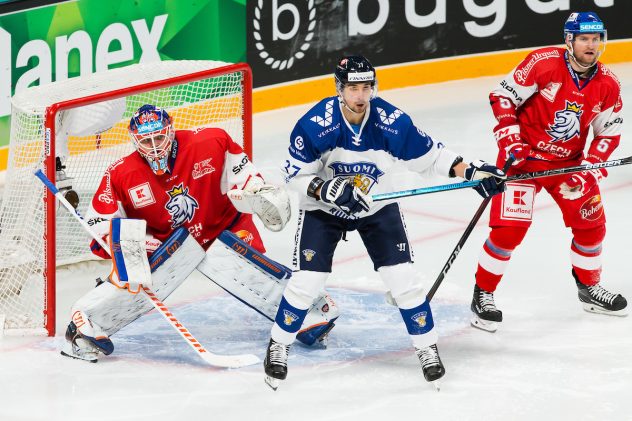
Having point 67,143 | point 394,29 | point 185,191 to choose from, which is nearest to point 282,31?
point 394,29

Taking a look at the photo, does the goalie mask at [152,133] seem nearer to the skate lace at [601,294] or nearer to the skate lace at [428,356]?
the skate lace at [428,356]

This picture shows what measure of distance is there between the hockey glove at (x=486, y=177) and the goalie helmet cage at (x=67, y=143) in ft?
4.55

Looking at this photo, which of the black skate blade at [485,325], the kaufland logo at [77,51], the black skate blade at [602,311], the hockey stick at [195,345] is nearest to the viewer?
the hockey stick at [195,345]

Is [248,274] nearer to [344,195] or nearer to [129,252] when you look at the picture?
[129,252]

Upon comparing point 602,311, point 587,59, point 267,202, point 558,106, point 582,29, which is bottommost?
point 602,311

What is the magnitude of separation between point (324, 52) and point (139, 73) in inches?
105

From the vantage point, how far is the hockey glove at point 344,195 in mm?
3816

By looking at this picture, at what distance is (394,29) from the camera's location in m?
7.75

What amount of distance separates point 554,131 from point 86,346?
1.75 m

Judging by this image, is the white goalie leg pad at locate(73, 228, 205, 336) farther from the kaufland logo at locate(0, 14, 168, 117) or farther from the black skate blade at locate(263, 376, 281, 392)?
the kaufland logo at locate(0, 14, 168, 117)

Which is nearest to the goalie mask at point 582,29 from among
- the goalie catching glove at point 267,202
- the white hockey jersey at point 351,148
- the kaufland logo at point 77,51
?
the white hockey jersey at point 351,148

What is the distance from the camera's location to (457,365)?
4.18 metres

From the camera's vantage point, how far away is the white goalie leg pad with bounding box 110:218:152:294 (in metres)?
4.17

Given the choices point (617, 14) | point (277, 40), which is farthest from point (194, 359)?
point (617, 14)
